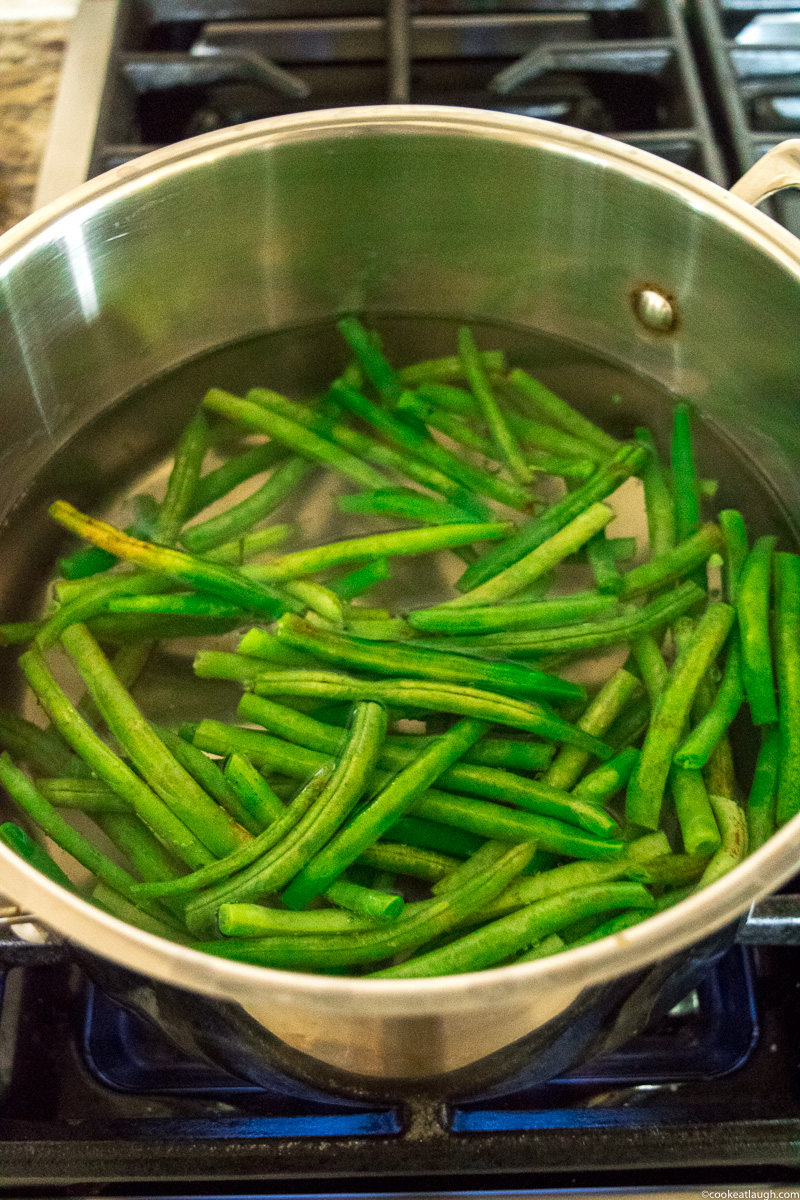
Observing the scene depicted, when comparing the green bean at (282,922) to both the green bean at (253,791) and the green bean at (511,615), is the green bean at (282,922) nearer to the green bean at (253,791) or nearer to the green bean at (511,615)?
the green bean at (253,791)

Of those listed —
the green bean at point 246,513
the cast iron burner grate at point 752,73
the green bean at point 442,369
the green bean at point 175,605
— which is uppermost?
the cast iron burner grate at point 752,73

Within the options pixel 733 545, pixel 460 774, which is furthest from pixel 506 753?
pixel 733 545

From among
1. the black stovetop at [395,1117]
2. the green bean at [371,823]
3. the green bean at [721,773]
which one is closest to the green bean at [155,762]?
the green bean at [371,823]

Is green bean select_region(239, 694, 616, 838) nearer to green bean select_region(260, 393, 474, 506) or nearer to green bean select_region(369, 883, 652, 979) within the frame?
green bean select_region(369, 883, 652, 979)

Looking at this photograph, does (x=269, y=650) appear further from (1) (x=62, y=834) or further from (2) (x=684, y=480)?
(2) (x=684, y=480)

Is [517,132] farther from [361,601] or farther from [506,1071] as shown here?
[506,1071]

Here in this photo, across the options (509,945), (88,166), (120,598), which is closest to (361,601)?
(120,598)
